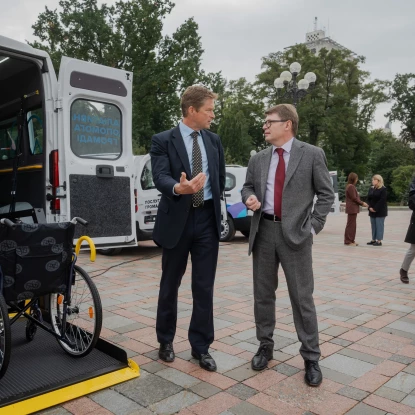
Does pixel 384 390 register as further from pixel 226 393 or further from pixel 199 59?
pixel 199 59

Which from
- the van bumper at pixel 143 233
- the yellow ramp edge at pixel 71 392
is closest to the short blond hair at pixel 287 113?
the yellow ramp edge at pixel 71 392

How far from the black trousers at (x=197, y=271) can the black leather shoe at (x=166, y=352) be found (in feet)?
0.43

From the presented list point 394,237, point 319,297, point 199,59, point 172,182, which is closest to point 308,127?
point 199,59

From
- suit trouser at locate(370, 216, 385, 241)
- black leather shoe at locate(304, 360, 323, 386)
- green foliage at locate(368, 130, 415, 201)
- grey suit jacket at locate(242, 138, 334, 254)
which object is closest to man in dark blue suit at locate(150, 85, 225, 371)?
grey suit jacket at locate(242, 138, 334, 254)

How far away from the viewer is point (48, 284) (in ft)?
10.5

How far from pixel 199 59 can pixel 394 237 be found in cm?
1510

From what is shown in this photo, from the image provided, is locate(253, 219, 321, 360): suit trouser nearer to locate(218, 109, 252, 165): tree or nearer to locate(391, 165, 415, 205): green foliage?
locate(218, 109, 252, 165): tree

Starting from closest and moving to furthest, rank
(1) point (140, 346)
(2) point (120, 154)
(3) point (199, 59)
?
(1) point (140, 346) < (2) point (120, 154) < (3) point (199, 59)

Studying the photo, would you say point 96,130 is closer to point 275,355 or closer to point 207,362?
point 207,362

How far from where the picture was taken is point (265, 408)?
8.95 feet

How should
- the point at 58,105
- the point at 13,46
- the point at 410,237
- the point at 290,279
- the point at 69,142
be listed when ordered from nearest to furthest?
the point at 290,279
the point at 13,46
the point at 58,105
the point at 69,142
the point at 410,237

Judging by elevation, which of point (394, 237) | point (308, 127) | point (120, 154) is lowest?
point (394, 237)

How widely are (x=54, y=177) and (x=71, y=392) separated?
2.16 meters

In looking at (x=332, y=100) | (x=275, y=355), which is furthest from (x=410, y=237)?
(x=332, y=100)
